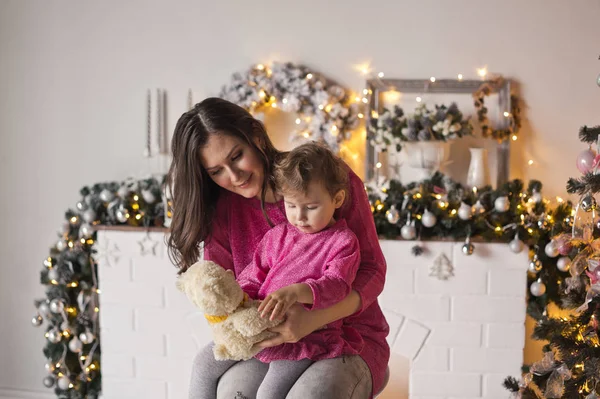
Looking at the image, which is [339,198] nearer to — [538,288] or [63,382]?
[538,288]

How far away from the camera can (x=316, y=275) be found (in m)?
1.48

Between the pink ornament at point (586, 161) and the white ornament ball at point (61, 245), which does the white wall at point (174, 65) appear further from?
the pink ornament at point (586, 161)

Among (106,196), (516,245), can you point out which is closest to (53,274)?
(106,196)

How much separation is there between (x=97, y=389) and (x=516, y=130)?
223 cm

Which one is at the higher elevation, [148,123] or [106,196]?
[148,123]

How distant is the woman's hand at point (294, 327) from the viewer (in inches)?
53.6

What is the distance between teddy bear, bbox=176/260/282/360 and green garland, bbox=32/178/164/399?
1.52 metres

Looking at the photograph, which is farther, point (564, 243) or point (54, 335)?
point (54, 335)

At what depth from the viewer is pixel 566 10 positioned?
278 centimetres

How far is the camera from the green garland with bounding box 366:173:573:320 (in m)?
2.61

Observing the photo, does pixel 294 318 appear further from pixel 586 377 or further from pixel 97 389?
pixel 97 389

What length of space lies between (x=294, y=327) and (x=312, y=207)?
0.27 meters

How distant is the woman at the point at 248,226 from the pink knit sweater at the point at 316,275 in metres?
0.03

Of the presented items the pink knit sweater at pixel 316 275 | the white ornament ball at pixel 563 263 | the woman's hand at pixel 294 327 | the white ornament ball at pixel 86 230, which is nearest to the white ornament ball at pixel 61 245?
the white ornament ball at pixel 86 230
